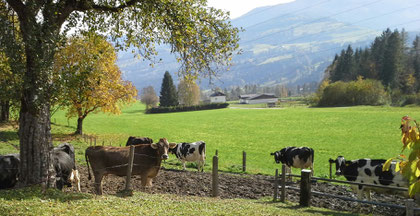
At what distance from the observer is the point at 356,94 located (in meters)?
90.9

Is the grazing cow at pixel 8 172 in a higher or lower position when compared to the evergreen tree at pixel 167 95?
lower

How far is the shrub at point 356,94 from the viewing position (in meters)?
87.4

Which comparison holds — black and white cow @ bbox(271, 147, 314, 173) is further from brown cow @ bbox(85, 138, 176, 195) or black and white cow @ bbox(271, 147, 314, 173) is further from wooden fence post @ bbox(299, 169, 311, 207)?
brown cow @ bbox(85, 138, 176, 195)

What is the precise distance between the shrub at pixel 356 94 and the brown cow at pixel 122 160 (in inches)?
3370

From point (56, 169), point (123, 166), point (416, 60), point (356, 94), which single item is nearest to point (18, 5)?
point (56, 169)

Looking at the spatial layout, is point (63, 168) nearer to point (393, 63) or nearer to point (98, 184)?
point (98, 184)

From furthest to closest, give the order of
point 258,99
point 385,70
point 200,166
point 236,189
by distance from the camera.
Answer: point 258,99 → point 385,70 → point 200,166 → point 236,189

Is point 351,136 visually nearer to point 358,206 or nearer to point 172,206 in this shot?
point 358,206

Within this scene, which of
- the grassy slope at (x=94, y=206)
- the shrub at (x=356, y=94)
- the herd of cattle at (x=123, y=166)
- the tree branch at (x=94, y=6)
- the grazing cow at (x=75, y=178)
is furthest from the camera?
the shrub at (x=356, y=94)

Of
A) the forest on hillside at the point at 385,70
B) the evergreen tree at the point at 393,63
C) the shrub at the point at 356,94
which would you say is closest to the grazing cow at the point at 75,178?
the forest on hillside at the point at 385,70

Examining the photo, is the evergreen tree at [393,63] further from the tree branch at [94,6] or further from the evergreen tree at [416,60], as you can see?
the tree branch at [94,6]

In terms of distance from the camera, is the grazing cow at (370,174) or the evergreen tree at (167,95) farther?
the evergreen tree at (167,95)

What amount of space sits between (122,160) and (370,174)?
9.97m

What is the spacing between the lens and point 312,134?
142ft
